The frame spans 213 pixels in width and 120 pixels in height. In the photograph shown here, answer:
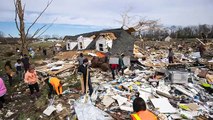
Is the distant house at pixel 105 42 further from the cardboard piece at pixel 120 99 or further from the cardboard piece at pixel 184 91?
the cardboard piece at pixel 120 99

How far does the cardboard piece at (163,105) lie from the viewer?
21.1ft

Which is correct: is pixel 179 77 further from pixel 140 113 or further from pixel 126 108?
pixel 140 113

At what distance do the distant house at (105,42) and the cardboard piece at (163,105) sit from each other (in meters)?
11.8

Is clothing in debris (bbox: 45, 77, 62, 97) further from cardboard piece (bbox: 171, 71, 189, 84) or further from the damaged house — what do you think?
the damaged house

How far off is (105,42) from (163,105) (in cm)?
1254

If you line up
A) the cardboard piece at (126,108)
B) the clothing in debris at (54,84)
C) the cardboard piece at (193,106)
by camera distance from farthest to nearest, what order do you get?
the clothing in debris at (54,84)
the cardboard piece at (193,106)
the cardboard piece at (126,108)

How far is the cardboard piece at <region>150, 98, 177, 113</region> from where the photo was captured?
6.44 metres

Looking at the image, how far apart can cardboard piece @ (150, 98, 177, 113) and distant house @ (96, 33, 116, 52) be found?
1180 centimetres

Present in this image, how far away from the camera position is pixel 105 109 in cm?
676

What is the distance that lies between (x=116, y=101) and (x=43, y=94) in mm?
3338

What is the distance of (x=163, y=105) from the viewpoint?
6.79m

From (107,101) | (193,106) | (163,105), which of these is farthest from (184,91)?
(107,101)

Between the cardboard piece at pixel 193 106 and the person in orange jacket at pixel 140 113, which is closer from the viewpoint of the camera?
the person in orange jacket at pixel 140 113

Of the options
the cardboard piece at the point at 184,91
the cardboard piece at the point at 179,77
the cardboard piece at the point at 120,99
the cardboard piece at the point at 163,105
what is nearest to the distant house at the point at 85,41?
the cardboard piece at the point at 179,77
